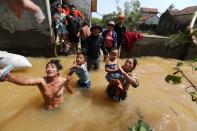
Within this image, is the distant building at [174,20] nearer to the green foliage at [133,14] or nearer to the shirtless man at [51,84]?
the green foliage at [133,14]

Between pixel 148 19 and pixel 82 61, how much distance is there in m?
41.0

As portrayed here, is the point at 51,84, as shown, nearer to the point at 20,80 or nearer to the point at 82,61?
the point at 20,80

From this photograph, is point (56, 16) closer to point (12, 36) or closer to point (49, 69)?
point (12, 36)

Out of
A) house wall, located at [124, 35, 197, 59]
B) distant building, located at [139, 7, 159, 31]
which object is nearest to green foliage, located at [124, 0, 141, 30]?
distant building, located at [139, 7, 159, 31]

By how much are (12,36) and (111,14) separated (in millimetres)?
36064

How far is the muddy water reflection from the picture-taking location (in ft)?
14.1

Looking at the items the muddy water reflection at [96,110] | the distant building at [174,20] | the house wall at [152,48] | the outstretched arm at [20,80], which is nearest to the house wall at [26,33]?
the muddy water reflection at [96,110]

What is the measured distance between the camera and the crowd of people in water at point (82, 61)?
4160 mm

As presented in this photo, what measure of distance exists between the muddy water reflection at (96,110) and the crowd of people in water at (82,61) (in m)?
0.21

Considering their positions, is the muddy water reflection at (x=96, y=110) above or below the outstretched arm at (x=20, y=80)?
below

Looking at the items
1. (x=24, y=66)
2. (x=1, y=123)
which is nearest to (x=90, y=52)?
(x=24, y=66)

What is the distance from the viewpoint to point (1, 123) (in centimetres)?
407

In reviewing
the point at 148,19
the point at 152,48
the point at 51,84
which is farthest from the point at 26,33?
the point at 148,19

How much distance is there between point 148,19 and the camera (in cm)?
4444
